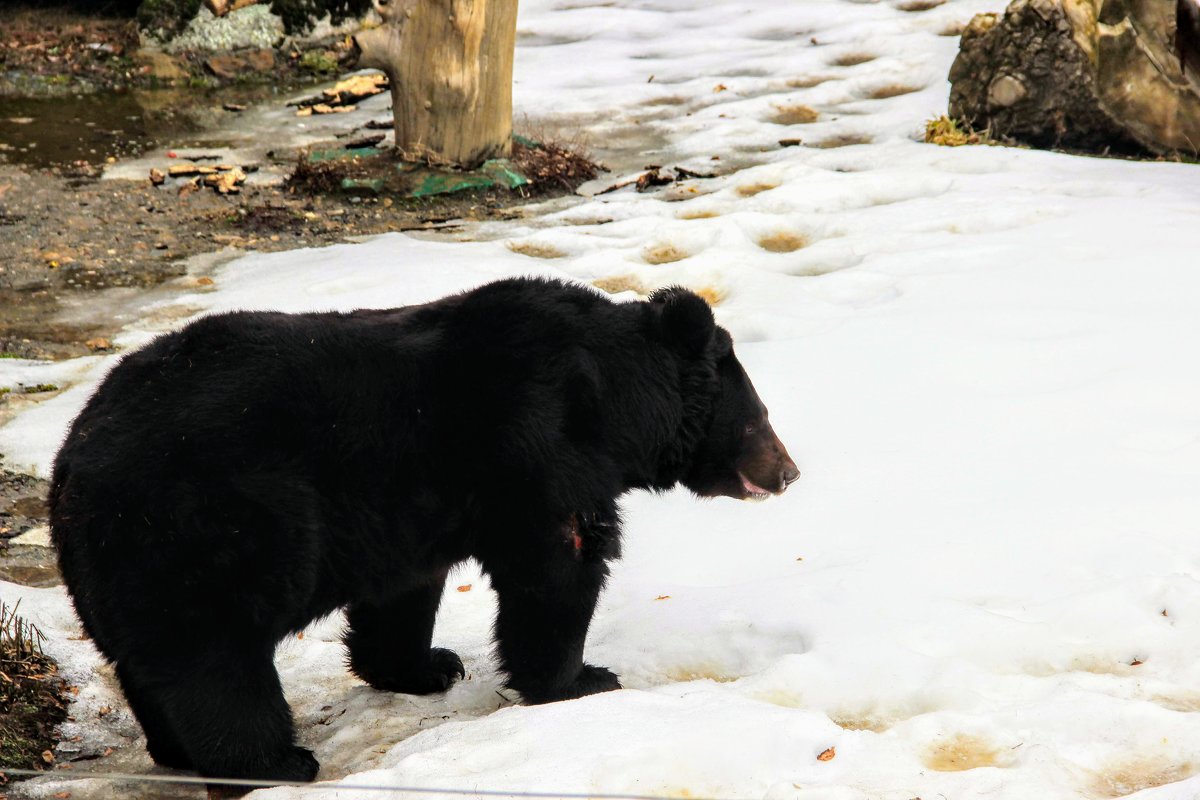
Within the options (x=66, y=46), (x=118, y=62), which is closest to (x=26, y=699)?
(x=118, y=62)

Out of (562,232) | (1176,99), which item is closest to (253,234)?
(562,232)

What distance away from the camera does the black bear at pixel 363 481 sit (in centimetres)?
337

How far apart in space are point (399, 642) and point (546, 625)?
2.28 feet

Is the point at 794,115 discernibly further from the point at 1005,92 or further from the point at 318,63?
the point at 318,63

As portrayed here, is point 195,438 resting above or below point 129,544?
above

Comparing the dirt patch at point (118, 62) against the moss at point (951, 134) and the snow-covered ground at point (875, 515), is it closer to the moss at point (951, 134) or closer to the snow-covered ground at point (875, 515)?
the snow-covered ground at point (875, 515)

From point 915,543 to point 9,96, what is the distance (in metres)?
12.3

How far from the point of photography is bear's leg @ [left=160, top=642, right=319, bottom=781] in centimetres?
341

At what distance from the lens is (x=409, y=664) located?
175 inches

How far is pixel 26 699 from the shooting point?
13.6 feet

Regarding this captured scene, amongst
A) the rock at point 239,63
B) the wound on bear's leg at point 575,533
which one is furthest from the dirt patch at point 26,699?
the rock at point 239,63

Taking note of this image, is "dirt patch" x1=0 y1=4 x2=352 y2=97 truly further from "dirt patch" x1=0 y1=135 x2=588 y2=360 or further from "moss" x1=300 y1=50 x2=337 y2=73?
"dirt patch" x1=0 y1=135 x2=588 y2=360

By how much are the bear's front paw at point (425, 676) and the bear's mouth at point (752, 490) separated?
131 centimetres

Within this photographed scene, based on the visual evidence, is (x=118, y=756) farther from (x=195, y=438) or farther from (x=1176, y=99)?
(x=1176, y=99)
